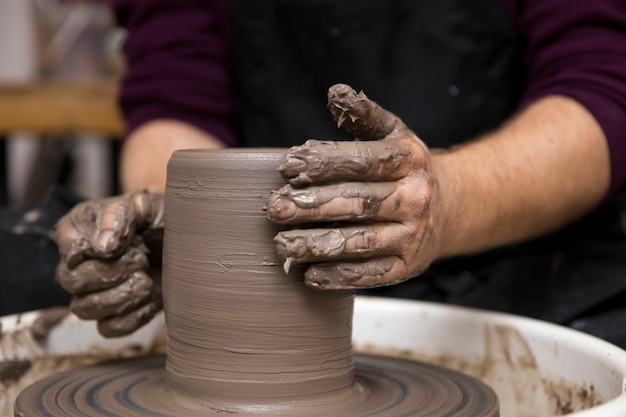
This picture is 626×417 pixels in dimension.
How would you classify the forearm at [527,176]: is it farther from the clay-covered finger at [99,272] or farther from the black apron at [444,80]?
the clay-covered finger at [99,272]

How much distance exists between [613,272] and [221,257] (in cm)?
73

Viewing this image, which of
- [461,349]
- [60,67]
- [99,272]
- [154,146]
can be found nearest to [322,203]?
[99,272]

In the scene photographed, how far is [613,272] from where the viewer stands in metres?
1.35

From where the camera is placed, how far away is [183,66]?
5.95ft

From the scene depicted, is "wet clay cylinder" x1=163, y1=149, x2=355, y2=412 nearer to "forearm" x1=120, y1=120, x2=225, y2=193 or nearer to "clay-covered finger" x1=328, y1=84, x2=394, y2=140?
"clay-covered finger" x1=328, y1=84, x2=394, y2=140

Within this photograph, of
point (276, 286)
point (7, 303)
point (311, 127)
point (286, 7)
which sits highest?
point (286, 7)

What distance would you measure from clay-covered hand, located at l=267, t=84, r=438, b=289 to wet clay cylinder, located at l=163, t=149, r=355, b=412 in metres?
0.06

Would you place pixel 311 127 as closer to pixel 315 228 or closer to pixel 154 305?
pixel 154 305

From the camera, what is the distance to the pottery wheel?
0.92 metres

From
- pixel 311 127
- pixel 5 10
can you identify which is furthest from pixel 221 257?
pixel 5 10

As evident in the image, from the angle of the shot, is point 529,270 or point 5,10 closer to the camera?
point 529,270

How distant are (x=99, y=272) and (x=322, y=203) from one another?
15.0 inches

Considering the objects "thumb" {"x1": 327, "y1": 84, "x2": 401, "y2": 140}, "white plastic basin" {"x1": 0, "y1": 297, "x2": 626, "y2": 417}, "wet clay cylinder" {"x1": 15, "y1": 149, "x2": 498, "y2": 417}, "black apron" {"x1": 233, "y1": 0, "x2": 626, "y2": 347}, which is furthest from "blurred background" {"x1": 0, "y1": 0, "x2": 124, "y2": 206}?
"thumb" {"x1": 327, "y1": 84, "x2": 401, "y2": 140}

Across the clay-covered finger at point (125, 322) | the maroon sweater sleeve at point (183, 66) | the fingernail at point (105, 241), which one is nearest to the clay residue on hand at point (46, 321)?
the clay-covered finger at point (125, 322)
